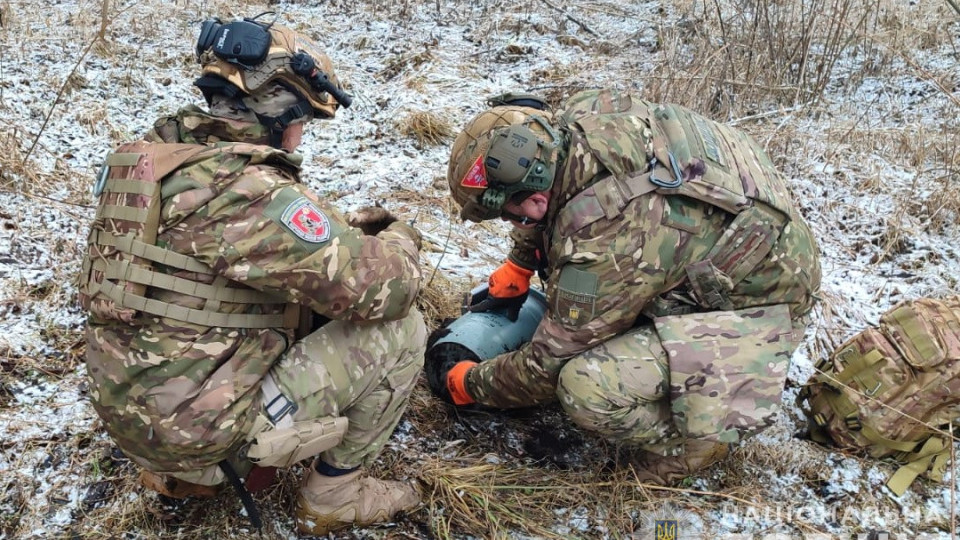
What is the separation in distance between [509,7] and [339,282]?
19.4 feet

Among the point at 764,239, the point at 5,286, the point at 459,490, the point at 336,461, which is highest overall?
the point at 764,239

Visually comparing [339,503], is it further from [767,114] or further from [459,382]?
[767,114]

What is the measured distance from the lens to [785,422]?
133 inches

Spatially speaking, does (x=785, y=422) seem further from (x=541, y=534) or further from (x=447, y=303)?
(x=447, y=303)

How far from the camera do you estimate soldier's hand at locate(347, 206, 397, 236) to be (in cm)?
276

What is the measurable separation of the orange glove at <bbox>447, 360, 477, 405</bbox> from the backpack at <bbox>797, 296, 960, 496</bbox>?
162cm

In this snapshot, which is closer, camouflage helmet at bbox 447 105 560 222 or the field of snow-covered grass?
camouflage helmet at bbox 447 105 560 222

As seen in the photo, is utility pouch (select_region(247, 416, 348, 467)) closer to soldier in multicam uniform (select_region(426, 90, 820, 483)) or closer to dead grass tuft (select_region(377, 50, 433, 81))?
soldier in multicam uniform (select_region(426, 90, 820, 483))

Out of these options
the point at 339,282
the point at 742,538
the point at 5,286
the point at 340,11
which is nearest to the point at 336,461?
the point at 339,282

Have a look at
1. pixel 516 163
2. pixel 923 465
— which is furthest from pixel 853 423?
pixel 516 163

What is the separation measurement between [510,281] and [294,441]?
1482 mm

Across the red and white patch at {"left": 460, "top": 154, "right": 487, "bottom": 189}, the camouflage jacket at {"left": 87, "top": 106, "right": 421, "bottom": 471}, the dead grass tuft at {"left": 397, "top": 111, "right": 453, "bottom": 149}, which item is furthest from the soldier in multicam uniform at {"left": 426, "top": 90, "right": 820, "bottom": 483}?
the dead grass tuft at {"left": 397, "top": 111, "right": 453, "bottom": 149}

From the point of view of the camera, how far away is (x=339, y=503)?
2.58 metres

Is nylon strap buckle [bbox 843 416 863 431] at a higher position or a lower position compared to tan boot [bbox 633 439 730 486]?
higher
